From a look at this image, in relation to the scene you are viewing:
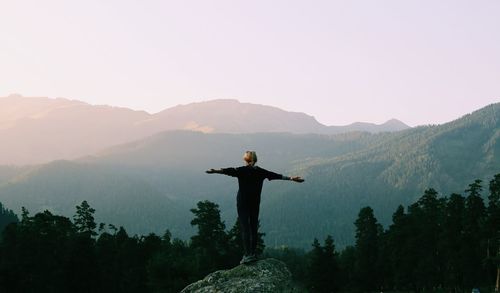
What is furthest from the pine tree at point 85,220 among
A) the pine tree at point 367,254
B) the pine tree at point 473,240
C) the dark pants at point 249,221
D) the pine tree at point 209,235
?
the dark pants at point 249,221

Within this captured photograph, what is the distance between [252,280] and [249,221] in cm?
178

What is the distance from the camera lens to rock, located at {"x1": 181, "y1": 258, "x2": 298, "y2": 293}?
1573 cm

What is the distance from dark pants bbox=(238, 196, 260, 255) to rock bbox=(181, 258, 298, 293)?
23.5 inches

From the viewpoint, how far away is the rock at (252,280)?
1573cm

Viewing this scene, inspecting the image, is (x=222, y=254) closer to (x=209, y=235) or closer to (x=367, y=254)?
(x=209, y=235)

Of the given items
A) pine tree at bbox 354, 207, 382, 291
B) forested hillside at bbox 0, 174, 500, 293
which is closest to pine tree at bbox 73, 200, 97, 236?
forested hillside at bbox 0, 174, 500, 293

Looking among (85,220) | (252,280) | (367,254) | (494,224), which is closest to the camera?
(252,280)

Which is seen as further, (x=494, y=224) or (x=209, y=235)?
(x=494, y=224)

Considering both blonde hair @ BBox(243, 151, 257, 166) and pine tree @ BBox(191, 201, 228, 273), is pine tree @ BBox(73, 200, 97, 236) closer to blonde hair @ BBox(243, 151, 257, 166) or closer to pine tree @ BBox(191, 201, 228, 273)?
pine tree @ BBox(191, 201, 228, 273)

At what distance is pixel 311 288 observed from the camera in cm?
8200

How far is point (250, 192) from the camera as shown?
16.6 m

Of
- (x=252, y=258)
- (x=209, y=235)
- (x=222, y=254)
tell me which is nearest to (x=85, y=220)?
(x=209, y=235)

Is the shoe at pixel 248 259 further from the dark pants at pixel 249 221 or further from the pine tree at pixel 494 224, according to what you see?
the pine tree at pixel 494 224

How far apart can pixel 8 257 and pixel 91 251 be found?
8962mm
